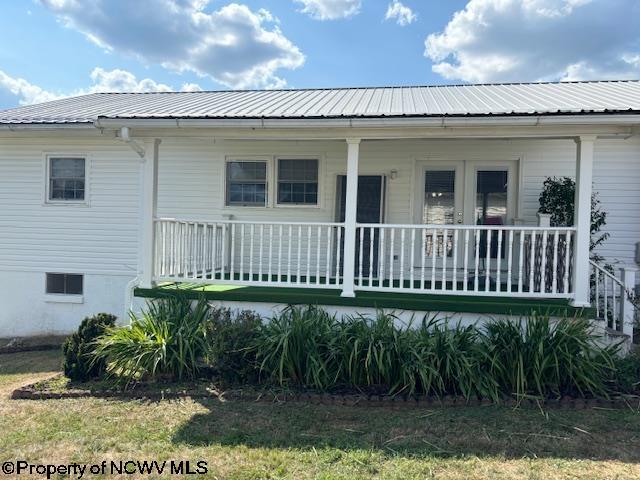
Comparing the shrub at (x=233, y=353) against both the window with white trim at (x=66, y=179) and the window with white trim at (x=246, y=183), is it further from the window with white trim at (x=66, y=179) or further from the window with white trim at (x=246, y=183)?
the window with white trim at (x=66, y=179)

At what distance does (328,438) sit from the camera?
382 centimetres

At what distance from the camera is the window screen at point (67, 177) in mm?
8438

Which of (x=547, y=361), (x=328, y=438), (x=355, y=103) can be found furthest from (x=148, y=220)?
(x=547, y=361)

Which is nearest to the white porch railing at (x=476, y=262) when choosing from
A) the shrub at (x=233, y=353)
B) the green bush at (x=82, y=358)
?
the shrub at (x=233, y=353)

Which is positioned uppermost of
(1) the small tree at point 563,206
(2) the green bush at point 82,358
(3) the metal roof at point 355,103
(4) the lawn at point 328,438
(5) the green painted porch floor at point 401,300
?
(3) the metal roof at point 355,103

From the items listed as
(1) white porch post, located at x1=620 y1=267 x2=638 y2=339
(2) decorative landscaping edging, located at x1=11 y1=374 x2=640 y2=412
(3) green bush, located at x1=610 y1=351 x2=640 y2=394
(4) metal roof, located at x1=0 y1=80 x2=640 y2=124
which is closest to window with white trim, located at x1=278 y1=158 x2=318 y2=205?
(4) metal roof, located at x1=0 y1=80 x2=640 y2=124

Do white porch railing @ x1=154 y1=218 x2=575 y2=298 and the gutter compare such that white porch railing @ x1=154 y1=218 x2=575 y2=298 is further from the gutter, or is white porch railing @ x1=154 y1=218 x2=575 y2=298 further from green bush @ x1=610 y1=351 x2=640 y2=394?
the gutter

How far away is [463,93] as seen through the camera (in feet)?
28.2

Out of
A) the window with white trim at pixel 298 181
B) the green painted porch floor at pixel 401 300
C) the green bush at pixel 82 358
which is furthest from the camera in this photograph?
the window with white trim at pixel 298 181

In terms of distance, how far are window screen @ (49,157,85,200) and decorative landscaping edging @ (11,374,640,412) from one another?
4.52 meters

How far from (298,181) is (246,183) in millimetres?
1003

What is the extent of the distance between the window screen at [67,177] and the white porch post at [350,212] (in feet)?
18.5

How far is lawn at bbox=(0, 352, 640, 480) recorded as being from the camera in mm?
3381

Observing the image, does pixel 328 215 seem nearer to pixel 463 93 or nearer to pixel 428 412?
pixel 463 93
